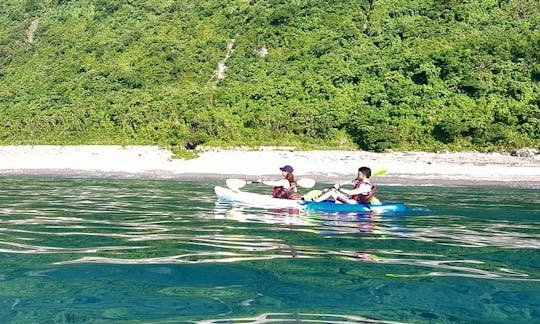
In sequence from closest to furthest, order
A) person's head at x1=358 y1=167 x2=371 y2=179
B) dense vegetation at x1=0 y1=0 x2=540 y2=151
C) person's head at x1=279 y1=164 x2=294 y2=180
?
person's head at x1=358 y1=167 x2=371 y2=179, person's head at x1=279 y1=164 x2=294 y2=180, dense vegetation at x1=0 y1=0 x2=540 y2=151

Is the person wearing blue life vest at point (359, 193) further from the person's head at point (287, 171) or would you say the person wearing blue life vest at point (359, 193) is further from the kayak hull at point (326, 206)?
the person's head at point (287, 171)

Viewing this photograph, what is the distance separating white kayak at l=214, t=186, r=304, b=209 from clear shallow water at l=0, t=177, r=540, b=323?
642mm

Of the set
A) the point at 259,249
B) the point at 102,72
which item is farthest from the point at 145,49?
the point at 259,249

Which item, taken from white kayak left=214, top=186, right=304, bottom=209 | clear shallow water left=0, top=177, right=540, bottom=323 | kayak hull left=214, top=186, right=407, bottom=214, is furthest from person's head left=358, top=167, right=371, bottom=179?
white kayak left=214, top=186, right=304, bottom=209

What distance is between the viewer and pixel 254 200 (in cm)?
1706

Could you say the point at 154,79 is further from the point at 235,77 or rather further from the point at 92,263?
the point at 92,263

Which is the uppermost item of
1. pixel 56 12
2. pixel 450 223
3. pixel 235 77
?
pixel 56 12

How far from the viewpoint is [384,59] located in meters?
49.1

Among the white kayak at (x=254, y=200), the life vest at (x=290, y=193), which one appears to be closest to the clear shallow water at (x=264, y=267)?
the white kayak at (x=254, y=200)

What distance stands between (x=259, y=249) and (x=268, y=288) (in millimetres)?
2696

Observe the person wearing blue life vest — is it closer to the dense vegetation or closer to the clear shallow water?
the clear shallow water

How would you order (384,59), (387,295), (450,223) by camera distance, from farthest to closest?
1. (384,59)
2. (450,223)
3. (387,295)

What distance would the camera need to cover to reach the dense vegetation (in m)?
38.3

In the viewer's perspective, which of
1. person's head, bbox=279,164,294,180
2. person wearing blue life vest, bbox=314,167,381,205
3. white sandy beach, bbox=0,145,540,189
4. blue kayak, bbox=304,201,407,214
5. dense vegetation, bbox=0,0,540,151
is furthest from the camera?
dense vegetation, bbox=0,0,540,151
